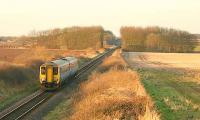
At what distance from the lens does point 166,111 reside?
645 inches

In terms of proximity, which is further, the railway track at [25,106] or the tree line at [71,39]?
the tree line at [71,39]

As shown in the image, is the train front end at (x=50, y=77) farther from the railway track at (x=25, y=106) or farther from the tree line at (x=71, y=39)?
the tree line at (x=71, y=39)

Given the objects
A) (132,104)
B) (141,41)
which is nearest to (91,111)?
(132,104)

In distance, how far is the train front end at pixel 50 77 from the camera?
29.2 m

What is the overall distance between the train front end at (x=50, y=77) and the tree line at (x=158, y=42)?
347 feet

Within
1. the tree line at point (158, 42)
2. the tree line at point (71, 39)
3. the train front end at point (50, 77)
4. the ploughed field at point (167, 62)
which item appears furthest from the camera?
the tree line at point (158, 42)

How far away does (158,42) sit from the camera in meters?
138

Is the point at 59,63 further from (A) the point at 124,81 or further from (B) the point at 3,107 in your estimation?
(B) the point at 3,107

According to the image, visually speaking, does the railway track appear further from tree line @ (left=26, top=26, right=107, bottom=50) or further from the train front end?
tree line @ (left=26, top=26, right=107, bottom=50)

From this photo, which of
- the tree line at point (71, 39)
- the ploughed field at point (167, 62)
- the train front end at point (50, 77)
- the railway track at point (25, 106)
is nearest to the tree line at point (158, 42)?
the tree line at point (71, 39)

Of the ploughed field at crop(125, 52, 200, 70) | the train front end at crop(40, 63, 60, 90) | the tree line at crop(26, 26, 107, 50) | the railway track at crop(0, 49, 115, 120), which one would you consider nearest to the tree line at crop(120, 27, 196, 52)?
the tree line at crop(26, 26, 107, 50)

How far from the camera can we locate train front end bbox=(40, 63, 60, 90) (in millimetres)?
29188

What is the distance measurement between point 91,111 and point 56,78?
13.7 m

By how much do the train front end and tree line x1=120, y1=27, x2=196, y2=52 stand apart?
106 m
